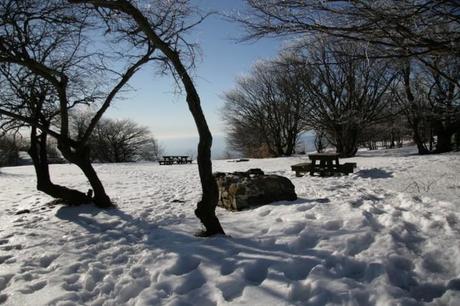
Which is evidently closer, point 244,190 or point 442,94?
point 244,190

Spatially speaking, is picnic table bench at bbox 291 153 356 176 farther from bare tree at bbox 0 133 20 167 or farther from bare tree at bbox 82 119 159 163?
bare tree at bbox 82 119 159 163

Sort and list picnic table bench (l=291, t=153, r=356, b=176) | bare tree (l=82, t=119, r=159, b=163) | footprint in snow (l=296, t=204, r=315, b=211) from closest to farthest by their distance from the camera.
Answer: footprint in snow (l=296, t=204, r=315, b=211) → picnic table bench (l=291, t=153, r=356, b=176) → bare tree (l=82, t=119, r=159, b=163)

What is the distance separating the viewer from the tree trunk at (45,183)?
28.8 feet

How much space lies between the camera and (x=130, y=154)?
52.4 meters

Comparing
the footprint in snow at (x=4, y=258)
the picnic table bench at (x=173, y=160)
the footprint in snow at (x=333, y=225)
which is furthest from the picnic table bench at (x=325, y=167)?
the picnic table bench at (x=173, y=160)

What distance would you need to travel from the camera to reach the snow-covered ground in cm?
380

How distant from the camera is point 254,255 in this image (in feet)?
15.5

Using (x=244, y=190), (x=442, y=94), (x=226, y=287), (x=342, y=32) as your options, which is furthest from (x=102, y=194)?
(x=442, y=94)

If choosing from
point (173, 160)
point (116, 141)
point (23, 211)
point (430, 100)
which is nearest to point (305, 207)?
point (23, 211)

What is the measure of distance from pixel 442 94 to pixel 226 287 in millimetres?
18908

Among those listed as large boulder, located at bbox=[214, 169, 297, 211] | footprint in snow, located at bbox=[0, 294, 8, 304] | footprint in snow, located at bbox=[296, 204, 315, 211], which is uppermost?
large boulder, located at bbox=[214, 169, 297, 211]

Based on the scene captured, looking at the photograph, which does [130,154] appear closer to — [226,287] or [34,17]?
[34,17]

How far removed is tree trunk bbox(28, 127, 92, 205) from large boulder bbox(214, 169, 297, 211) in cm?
345

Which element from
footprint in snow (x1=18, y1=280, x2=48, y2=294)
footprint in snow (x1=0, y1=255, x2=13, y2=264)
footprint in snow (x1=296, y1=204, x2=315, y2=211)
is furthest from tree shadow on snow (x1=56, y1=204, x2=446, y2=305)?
footprint in snow (x1=296, y1=204, x2=315, y2=211)
